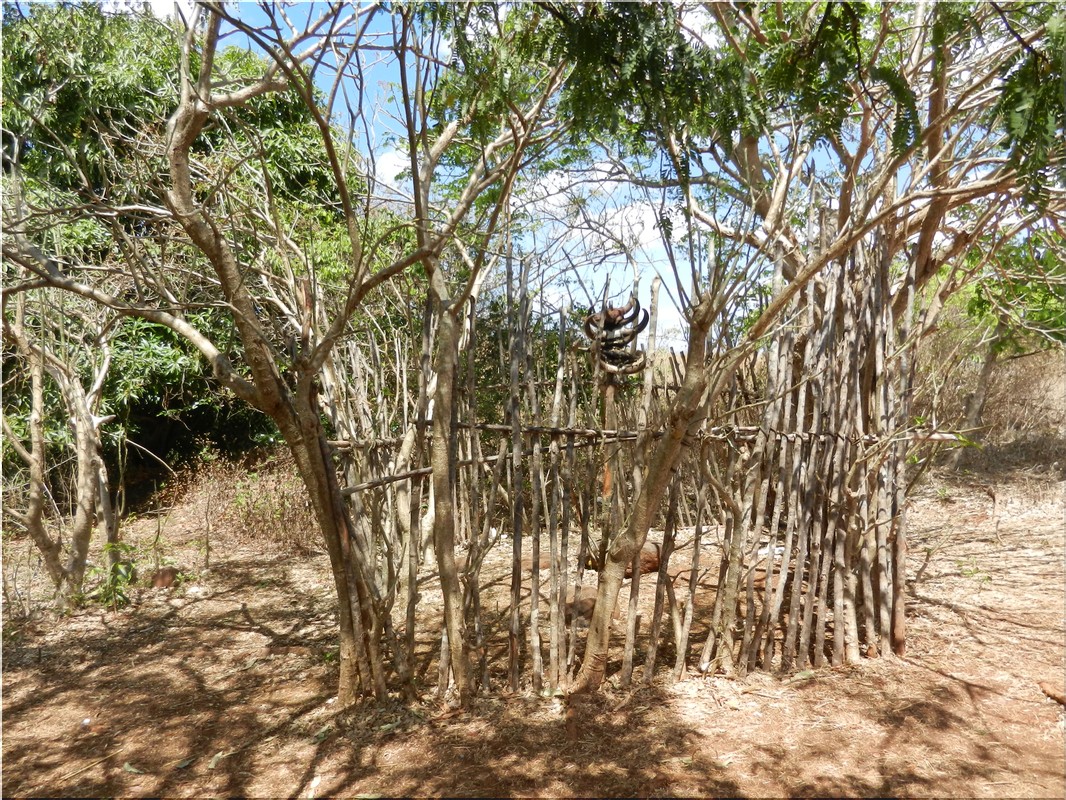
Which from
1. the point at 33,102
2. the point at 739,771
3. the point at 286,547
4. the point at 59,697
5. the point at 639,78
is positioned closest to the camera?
the point at 639,78

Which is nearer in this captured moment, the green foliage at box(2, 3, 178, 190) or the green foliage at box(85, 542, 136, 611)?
the green foliage at box(2, 3, 178, 190)

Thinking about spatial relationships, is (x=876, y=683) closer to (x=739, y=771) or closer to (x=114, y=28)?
(x=739, y=771)

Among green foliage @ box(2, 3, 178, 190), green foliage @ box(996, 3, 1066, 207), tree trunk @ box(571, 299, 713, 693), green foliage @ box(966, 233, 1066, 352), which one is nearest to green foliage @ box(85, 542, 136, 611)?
green foliage @ box(2, 3, 178, 190)

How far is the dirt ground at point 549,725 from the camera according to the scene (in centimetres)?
279

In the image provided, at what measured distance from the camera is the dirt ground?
2.79 meters

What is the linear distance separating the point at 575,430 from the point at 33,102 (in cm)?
400

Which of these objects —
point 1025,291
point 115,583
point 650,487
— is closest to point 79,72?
point 115,583

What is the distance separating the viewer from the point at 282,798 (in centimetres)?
282

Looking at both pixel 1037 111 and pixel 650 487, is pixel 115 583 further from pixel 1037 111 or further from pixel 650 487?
pixel 1037 111

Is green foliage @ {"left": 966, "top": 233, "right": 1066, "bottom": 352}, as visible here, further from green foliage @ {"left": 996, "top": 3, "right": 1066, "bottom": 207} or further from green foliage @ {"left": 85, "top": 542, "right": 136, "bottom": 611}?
green foliage @ {"left": 85, "top": 542, "right": 136, "bottom": 611}

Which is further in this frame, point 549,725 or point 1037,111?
point 549,725

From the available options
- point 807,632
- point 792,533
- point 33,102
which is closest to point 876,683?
point 807,632

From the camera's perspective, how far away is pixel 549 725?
3.22 m

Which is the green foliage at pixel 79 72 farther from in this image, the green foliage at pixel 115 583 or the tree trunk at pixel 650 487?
the tree trunk at pixel 650 487
